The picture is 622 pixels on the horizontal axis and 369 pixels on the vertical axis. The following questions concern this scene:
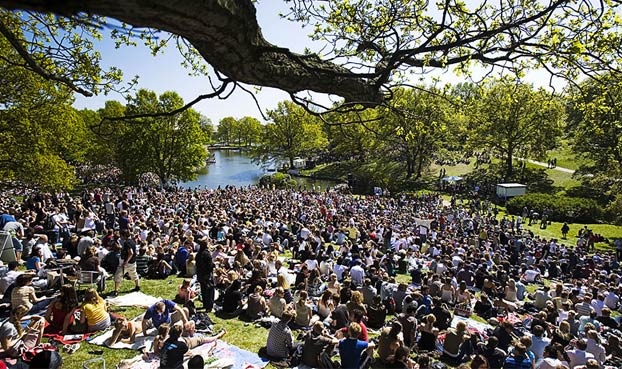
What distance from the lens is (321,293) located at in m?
10.3

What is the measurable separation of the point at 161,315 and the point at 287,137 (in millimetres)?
53899

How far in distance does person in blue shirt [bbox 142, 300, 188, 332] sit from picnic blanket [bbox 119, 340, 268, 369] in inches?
26.1

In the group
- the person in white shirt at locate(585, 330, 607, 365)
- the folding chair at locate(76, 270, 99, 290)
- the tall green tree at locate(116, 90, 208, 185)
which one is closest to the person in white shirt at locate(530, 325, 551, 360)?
the person in white shirt at locate(585, 330, 607, 365)

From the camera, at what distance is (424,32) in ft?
18.9

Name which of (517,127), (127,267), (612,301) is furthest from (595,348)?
(517,127)

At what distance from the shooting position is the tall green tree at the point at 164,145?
41562 millimetres

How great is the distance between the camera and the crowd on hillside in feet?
21.9

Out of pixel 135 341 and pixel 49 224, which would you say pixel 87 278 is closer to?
pixel 135 341

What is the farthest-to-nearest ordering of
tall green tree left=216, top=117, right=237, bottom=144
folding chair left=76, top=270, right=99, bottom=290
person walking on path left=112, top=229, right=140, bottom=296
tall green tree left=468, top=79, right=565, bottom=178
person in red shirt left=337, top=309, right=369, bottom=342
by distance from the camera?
tall green tree left=216, top=117, right=237, bottom=144
tall green tree left=468, top=79, right=565, bottom=178
person walking on path left=112, top=229, right=140, bottom=296
folding chair left=76, top=270, right=99, bottom=290
person in red shirt left=337, top=309, right=369, bottom=342

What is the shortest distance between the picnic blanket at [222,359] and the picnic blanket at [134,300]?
2220 mm

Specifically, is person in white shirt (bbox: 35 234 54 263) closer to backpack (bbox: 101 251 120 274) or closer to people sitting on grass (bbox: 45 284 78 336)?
backpack (bbox: 101 251 120 274)

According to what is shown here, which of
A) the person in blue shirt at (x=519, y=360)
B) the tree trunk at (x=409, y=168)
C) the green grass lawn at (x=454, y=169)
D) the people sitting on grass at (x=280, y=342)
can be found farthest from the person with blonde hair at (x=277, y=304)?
the green grass lawn at (x=454, y=169)

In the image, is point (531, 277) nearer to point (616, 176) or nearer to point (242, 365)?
point (242, 365)

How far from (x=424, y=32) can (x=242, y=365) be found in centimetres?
599
